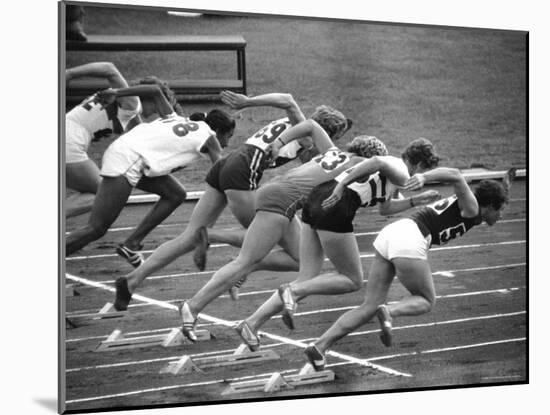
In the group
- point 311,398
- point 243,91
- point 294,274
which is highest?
point 243,91

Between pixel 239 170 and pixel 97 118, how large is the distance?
0.99 m

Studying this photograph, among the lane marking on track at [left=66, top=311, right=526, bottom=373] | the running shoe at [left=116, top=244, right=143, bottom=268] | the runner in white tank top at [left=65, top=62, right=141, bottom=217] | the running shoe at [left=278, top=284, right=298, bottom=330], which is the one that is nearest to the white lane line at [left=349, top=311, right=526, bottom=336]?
the lane marking on track at [left=66, top=311, right=526, bottom=373]

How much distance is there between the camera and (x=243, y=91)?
9.14 meters

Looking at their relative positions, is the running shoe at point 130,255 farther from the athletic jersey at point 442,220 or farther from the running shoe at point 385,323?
the athletic jersey at point 442,220

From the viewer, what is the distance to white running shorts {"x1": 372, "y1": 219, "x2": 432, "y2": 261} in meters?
9.39

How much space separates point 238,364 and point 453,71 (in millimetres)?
2577

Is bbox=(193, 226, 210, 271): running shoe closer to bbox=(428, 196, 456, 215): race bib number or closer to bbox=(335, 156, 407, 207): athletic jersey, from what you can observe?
bbox=(335, 156, 407, 207): athletic jersey

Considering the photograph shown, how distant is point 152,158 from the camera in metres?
8.96

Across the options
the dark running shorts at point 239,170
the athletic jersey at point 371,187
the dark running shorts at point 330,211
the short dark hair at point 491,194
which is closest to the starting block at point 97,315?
the dark running shorts at point 239,170

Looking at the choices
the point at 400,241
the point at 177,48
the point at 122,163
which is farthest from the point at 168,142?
the point at 400,241

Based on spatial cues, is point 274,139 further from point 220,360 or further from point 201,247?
point 220,360

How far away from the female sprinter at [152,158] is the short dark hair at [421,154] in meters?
1.29

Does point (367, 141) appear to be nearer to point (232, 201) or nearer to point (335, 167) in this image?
point (335, 167)

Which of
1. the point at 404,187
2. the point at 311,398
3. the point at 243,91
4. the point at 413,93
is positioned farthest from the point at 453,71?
the point at 311,398
